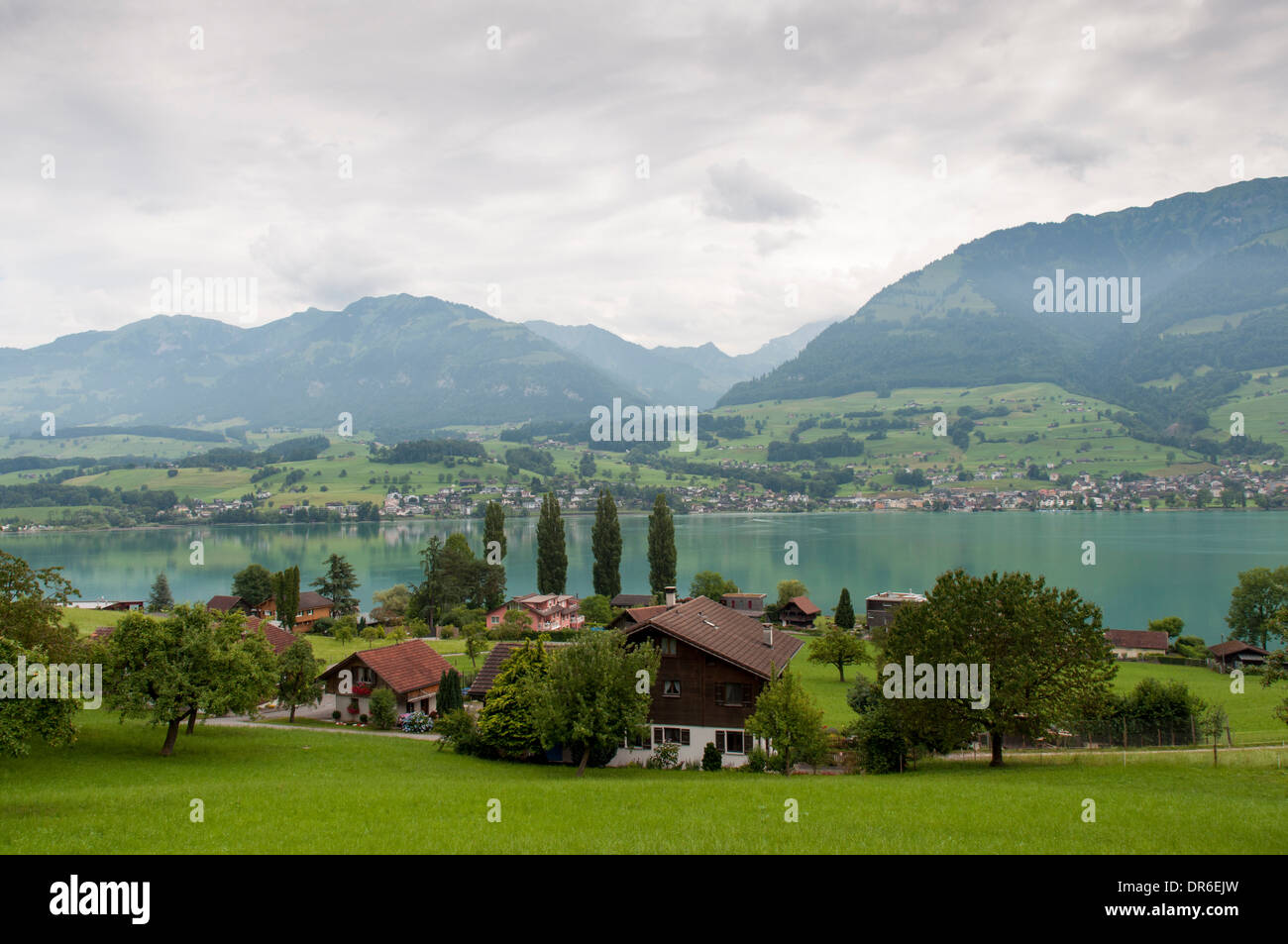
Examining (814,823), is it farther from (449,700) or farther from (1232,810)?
(449,700)

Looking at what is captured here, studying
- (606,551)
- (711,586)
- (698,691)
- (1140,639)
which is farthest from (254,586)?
(1140,639)

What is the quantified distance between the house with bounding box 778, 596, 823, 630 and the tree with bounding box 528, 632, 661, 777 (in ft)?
157

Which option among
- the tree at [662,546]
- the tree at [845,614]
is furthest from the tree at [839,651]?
the tree at [662,546]

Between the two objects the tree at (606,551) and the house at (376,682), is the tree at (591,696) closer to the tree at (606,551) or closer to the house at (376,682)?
the house at (376,682)

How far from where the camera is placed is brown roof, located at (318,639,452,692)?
32375mm

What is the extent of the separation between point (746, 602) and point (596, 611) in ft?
44.3

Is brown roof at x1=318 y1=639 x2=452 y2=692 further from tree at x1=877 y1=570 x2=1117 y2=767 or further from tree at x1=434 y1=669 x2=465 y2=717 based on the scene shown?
tree at x1=877 y1=570 x2=1117 y2=767

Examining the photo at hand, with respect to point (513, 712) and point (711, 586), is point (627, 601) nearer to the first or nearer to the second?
point (711, 586)

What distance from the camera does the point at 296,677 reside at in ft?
103

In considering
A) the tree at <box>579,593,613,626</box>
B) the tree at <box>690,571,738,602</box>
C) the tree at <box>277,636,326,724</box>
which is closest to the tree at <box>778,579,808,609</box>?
the tree at <box>690,571,738,602</box>

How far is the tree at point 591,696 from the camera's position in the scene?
20.7m
